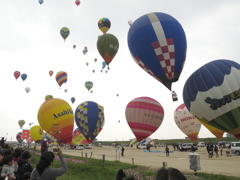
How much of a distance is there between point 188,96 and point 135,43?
6.64 m

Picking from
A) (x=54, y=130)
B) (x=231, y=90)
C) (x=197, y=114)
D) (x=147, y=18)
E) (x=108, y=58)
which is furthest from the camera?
(x=108, y=58)

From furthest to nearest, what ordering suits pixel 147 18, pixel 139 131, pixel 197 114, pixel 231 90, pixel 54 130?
pixel 139 131, pixel 54 130, pixel 147 18, pixel 197 114, pixel 231 90

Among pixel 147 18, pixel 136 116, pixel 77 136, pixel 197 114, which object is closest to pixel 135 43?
pixel 147 18

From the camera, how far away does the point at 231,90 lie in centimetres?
1427

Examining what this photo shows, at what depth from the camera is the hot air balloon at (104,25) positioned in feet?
102

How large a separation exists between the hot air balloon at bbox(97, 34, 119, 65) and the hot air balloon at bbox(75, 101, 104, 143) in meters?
7.21

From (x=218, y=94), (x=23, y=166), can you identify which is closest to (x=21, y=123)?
(x=218, y=94)

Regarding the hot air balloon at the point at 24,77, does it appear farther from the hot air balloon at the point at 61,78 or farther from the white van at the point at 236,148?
the white van at the point at 236,148

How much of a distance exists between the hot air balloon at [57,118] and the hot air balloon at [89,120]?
12.8ft

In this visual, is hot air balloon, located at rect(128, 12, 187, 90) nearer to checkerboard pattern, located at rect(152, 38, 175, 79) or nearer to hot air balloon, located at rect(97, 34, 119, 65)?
checkerboard pattern, located at rect(152, 38, 175, 79)

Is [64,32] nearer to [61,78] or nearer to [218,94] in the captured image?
[61,78]

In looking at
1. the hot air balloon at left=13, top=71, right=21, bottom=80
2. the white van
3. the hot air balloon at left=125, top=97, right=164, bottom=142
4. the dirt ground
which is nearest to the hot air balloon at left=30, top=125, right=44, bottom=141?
the hot air balloon at left=13, top=71, right=21, bottom=80

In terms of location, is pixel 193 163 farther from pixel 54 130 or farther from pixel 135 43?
pixel 54 130

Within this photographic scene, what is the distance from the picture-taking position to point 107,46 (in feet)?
95.1
